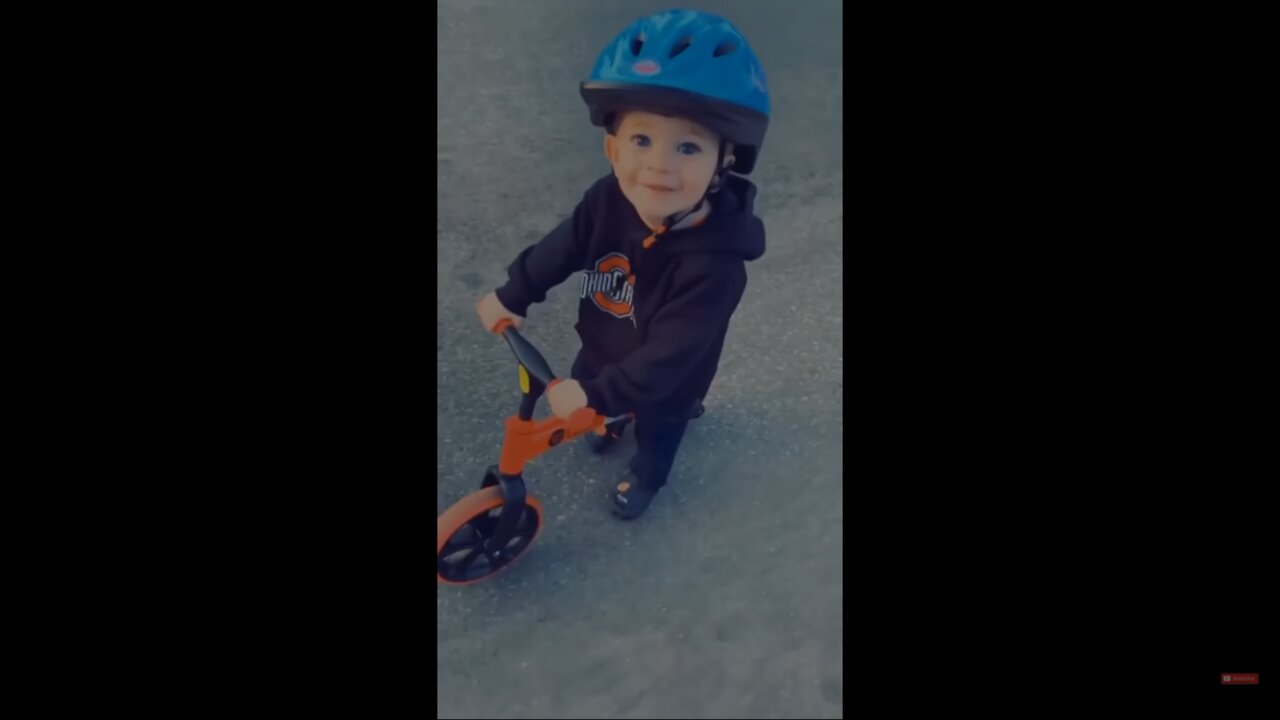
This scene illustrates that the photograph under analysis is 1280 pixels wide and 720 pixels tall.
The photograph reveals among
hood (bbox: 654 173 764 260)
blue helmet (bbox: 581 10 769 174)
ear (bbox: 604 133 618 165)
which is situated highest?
blue helmet (bbox: 581 10 769 174)

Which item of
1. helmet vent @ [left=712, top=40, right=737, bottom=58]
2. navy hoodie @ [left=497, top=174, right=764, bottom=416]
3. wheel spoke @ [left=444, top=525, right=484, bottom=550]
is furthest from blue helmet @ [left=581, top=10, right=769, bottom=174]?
wheel spoke @ [left=444, top=525, right=484, bottom=550]

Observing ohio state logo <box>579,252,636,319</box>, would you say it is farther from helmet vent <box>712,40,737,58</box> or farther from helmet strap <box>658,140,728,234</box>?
helmet vent <box>712,40,737,58</box>

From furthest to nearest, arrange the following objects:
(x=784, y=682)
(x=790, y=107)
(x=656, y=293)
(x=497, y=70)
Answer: (x=790, y=107), (x=497, y=70), (x=656, y=293), (x=784, y=682)

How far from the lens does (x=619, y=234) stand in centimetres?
155

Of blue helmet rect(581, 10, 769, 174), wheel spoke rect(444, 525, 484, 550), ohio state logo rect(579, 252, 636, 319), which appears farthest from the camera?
ohio state logo rect(579, 252, 636, 319)

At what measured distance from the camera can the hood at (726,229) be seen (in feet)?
4.84

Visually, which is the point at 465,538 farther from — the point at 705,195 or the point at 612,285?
the point at 705,195

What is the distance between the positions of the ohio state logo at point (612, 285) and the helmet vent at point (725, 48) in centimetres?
38

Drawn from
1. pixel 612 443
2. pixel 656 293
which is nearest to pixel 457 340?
pixel 612 443

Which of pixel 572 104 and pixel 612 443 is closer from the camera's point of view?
pixel 612 443

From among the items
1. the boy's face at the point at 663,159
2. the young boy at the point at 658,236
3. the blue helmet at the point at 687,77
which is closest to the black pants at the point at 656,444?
the young boy at the point at 658,236

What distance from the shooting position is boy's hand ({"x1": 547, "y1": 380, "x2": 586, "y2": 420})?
55.2 inches

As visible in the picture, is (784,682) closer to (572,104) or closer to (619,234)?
(619,234)

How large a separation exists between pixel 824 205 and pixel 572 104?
70cm
